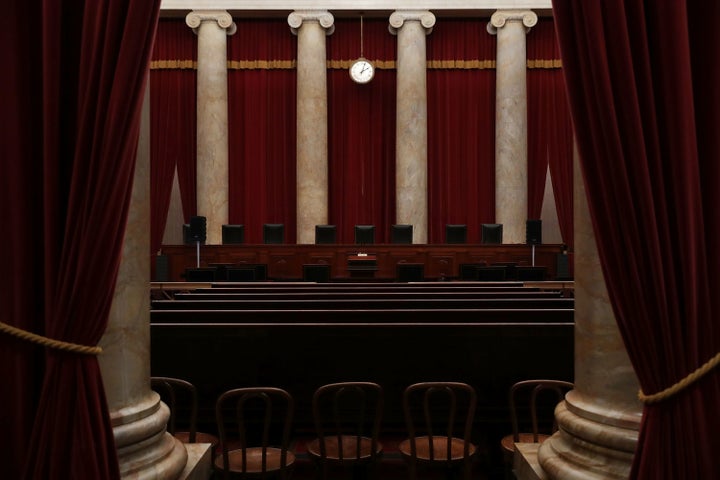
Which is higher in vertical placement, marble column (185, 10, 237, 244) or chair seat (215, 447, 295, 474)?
marble column (185, 10, 237, 244)

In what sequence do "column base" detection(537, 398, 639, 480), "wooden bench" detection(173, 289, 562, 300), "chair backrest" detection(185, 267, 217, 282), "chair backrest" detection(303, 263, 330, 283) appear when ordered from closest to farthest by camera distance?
"column base" detection(537, 398, 639, 480) → "wooden bench" detection(173, 289, 562, 300) → "chair backrest" detection(185, 267, 217, 282) → "chair backrest" detection(303, 263, 330, 283)

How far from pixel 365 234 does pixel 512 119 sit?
3488mm

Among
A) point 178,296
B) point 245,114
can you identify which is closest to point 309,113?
point 245,114

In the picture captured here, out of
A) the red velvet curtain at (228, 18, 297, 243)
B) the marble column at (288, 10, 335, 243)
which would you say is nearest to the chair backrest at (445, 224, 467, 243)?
the marble column at (288, 10, 335, 243)

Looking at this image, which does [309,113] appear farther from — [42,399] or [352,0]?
[42,399]

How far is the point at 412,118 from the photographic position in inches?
467

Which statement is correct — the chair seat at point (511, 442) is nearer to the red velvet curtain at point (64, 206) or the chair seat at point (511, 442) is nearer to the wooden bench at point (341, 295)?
the red velvet curtain at point (64, 206)

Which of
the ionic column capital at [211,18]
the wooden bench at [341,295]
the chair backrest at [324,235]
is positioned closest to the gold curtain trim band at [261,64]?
the ionic column capital at [211,18]

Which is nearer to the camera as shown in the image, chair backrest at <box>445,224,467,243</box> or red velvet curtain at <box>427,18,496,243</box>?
chair backrest at <box>445,224,467,243</box>

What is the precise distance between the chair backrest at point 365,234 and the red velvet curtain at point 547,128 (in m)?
3.43

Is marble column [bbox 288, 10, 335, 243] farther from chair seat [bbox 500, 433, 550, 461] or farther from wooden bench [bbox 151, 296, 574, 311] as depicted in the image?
chair seat [bbox 500, 433, 550, 461]

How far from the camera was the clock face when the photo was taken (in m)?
12.0

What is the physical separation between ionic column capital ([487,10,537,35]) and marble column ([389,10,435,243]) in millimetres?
1156

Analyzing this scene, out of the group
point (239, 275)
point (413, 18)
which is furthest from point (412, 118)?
point (239, 275)
